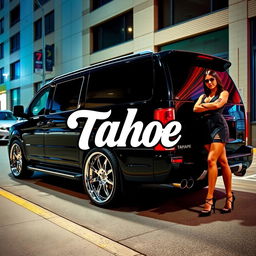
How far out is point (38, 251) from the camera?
3.24 metres

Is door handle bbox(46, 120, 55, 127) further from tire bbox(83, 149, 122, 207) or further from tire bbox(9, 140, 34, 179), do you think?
tire bbox(9, 140, 34, 179)

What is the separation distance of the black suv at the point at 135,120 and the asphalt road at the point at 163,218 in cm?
37

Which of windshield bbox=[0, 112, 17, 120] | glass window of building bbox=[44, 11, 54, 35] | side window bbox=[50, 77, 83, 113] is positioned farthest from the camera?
glass window of building bbox=[44, 11, 54, 35]

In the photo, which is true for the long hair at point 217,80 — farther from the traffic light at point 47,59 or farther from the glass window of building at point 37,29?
the glass window of building at point 37,29

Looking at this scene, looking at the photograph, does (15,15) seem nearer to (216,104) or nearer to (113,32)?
(113,32)

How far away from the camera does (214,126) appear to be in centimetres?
420

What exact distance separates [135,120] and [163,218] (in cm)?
127

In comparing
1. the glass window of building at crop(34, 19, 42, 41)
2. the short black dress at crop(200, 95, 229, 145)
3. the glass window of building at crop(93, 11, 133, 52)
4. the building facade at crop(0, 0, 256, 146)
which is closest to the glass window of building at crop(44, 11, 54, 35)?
the building facade at crop(0, 0, 256, 146)

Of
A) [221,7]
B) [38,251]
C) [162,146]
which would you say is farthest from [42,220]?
[221,7]

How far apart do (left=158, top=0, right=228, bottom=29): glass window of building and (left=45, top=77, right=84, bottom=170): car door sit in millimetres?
11001

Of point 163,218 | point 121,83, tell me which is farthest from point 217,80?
point 163,218

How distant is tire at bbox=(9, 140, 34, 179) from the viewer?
23.4ft

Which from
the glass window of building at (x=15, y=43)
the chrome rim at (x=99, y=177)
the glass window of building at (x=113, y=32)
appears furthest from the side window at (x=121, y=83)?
the glass window of building at (x=15, y=43)

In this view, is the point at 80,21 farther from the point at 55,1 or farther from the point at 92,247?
the point at 92,247
